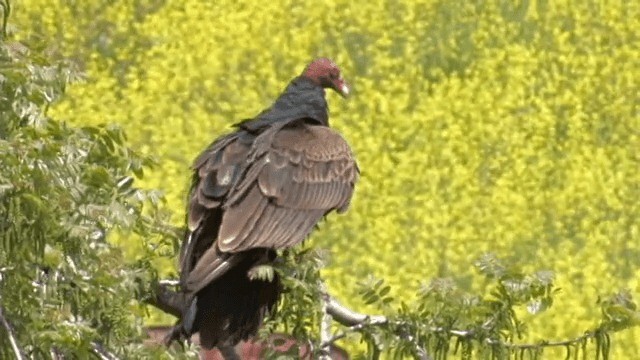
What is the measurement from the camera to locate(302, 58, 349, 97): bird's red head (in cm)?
1020

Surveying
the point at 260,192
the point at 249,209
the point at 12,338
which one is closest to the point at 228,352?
the point at 249,209

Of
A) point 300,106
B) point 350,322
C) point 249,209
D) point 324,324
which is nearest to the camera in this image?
point 324,324

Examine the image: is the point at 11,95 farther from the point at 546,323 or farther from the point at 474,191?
the point at 474,191

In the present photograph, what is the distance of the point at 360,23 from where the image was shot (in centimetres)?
2609

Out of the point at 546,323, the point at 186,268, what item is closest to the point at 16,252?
the point at 186,268

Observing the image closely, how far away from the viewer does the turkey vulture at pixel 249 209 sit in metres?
7.77

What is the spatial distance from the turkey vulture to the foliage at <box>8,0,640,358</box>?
10894 mm

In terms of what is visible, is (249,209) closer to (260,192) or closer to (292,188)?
(260,192)

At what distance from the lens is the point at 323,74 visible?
33.9 ft

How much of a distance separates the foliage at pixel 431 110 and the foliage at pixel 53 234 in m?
13.1

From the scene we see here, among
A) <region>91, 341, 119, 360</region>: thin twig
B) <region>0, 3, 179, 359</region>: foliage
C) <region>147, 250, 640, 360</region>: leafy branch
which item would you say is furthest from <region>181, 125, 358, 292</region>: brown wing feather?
<region>91, 341, 119, 360</region>: thin twig

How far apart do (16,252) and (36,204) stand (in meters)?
0.28

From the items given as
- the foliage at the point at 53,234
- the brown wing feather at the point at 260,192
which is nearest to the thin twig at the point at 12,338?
the foliage at the point at 53,234

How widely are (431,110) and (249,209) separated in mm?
16147
